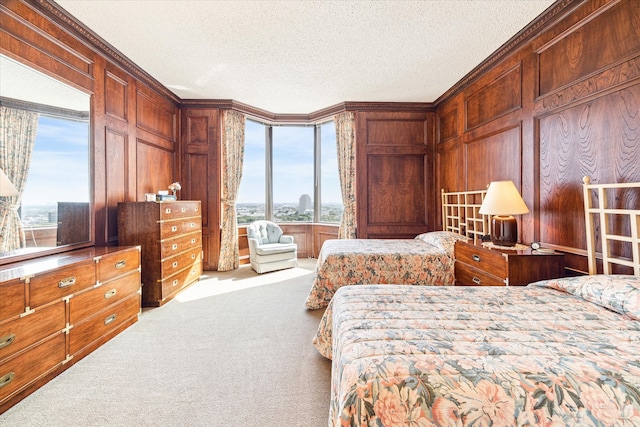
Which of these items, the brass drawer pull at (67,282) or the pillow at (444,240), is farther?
the pillow at (444,240)

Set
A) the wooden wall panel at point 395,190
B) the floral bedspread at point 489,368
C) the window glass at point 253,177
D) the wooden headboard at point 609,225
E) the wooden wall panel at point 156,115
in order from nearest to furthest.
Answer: the floral bedspread at point 489,368 < the wooden headboard at point 609,225 < the wooden wall panel at point 156,115 < the wooden wall panel at point 395,190 < the window glass at point 253,177

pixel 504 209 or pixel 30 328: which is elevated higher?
pixel 504 209

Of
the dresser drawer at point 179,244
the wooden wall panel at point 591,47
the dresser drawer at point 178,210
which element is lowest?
the dresser drawer at point 179,244

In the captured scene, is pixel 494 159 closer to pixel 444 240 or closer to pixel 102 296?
pixel 444 240

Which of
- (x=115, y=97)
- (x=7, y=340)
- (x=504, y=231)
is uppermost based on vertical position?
(x=115, y=97)

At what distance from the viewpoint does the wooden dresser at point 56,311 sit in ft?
5.65

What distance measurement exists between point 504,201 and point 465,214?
1.38m

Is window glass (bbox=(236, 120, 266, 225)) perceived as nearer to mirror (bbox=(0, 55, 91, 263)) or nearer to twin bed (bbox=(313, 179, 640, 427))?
mirror (bbox=(0, 55, 91, 263))

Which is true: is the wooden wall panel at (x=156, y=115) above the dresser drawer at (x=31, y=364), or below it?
above

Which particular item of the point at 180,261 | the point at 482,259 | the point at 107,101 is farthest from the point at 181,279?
the point at 482,259

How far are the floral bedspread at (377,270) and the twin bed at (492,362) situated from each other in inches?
61.4

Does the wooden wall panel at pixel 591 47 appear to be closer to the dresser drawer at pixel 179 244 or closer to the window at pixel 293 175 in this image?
the window at pixel 293 175

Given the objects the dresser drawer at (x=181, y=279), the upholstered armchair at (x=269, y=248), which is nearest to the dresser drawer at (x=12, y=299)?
the dresser drawer at (x=181, y=279)

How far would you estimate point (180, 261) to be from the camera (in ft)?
12.7
